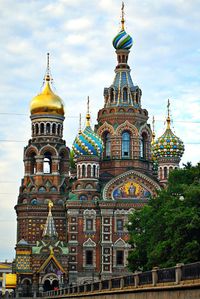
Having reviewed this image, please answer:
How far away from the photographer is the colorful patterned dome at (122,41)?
236 ft

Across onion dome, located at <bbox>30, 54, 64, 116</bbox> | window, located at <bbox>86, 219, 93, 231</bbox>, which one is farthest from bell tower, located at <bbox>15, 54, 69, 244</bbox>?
window, located at <bbox>86, 219, 93, 231</bbox>

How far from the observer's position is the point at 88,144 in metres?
66.3

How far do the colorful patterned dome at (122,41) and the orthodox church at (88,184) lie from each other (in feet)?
0.30

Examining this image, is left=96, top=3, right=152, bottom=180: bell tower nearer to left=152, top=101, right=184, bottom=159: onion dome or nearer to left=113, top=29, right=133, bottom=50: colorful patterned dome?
left=113, top=29, right=133, bottom=50: colorful patterned dome

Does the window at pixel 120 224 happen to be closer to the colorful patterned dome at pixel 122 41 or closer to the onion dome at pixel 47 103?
the onion dome at pixel 47 103

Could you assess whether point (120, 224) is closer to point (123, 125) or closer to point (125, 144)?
point (125, 144)

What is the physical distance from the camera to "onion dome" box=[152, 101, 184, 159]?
68312mm

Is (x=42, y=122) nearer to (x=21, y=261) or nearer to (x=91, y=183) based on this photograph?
(x=91, y=183)

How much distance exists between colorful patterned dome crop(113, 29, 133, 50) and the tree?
25823mm

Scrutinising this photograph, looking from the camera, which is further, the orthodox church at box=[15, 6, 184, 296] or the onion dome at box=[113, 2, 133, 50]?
the onion dome at box=[113, 2, 133, 50]

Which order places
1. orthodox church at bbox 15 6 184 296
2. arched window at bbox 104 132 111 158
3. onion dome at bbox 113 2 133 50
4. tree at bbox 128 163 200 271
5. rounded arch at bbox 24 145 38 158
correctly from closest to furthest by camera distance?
tree at bbox 128 163 200 271
orthodox church at bbox 15 6 184 296
rounded arch at bbox 24 145 38 158
arched window at bbox 104 132 111 158
onion dome at bbox 113 2 133 50

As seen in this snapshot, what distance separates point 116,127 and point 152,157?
474 cm

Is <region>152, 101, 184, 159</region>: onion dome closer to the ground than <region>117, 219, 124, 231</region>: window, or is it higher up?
higher up

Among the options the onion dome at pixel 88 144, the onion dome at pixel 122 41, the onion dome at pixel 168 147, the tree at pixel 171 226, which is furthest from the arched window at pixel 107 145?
the tree at pixel 171 226
